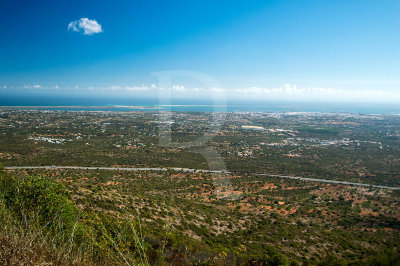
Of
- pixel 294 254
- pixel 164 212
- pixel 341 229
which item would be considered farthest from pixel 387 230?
pixel 164 212

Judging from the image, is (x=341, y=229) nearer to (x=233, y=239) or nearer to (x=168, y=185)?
(x=233, y=239)

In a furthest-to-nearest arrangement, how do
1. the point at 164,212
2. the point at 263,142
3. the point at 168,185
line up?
1. the point at 263,142
2. the point at 168,185
3. the point at 164,212

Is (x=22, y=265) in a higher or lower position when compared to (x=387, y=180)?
higher

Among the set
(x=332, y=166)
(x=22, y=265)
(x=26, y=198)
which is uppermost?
(x=22, y=265)

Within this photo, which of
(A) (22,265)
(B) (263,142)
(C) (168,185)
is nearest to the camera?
(A) (22,265)

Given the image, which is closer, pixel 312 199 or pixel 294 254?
pixel 294 254

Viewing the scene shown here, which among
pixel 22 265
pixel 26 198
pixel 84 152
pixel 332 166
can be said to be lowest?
pixel 332 166

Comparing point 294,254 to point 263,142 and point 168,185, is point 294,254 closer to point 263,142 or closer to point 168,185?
point 168,185

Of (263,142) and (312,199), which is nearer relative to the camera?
(312,199)

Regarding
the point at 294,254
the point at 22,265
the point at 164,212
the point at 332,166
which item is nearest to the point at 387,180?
the point at 332,166

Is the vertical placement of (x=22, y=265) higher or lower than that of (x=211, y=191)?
higher
